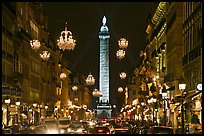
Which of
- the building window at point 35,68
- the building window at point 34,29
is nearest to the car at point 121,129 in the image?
the building window at point 35,68

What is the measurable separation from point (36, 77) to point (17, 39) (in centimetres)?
2450

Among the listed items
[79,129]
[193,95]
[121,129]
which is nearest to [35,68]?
[79,129]

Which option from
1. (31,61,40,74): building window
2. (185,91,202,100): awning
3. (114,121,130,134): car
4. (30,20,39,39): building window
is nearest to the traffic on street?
(114,121,130,134): car

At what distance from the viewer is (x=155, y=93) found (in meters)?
99.9

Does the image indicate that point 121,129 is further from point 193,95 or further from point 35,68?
point 35,68

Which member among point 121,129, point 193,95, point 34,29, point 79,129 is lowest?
point 79,129

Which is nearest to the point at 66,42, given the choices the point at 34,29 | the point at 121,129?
the point at 121,129

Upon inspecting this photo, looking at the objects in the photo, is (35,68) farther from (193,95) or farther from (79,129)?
(193,95)

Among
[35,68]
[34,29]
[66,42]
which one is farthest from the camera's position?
[35,68]

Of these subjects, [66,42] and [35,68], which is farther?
[35,68]

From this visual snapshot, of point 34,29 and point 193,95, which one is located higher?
point 34,29

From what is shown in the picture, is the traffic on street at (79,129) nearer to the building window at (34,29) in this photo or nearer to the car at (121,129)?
the car at (121,129)

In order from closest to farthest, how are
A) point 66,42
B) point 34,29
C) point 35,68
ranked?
point 66,42 → point 34,29 → point 35,68

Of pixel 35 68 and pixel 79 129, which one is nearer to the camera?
pixel 79 129
